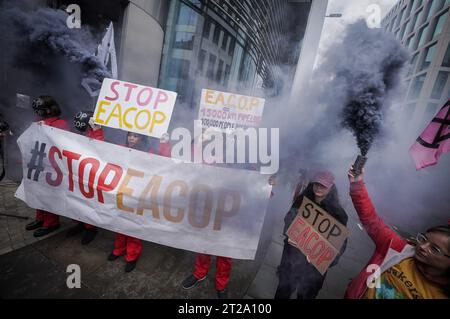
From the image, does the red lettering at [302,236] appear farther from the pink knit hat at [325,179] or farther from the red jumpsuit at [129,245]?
the red jumpsuit at [129,245]

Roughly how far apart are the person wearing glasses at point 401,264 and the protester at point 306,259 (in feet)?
1.08

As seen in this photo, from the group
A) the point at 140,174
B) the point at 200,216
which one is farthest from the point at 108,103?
the point at 200,216

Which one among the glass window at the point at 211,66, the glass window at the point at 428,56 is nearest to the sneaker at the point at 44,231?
the glass window at the point at 211,66

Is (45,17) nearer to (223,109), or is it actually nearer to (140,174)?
(223,109)

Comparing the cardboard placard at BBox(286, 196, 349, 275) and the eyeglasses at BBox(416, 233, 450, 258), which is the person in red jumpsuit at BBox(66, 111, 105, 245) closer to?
the cardboard placard at BBox(286, 196, 349, 275)

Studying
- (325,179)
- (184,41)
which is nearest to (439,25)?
(184,41)

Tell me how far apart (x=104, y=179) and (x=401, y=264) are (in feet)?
9.25

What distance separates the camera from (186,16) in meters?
8.77

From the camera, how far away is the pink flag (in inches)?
76.8

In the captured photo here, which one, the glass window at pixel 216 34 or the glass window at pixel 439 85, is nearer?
the glass window at pixel 216 34

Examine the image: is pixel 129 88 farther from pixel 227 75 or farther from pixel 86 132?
pixel 227 75

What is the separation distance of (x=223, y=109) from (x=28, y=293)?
A: 147 inches

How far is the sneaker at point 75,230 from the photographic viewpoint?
2986 mm

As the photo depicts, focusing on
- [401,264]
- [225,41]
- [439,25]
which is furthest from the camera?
[439,25]
